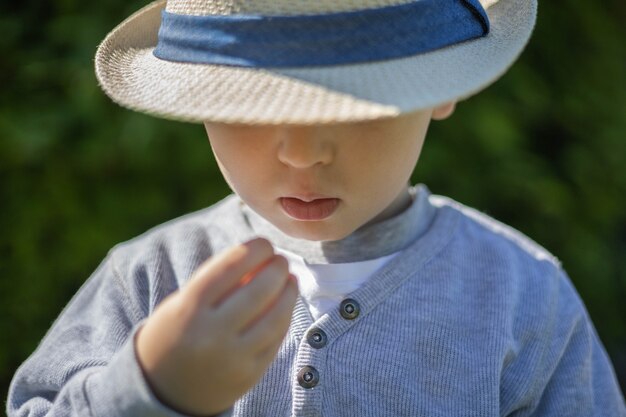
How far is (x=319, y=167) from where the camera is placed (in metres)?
1.27

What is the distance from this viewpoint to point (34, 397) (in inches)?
59.5

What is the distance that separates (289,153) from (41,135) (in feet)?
4.28

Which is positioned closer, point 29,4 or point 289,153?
point 289,153

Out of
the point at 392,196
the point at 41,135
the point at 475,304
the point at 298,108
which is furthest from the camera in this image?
the point at 41,135

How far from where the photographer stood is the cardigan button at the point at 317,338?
1.44 metres

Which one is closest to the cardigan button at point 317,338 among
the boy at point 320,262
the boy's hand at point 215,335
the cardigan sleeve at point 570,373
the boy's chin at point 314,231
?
the boy at point 320,262

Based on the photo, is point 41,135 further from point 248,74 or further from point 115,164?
point 248,74

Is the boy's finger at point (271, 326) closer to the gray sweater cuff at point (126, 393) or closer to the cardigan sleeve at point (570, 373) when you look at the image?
the gray sweater cuff at point (126, 393)

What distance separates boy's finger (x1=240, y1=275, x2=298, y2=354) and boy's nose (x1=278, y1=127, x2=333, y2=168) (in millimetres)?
166

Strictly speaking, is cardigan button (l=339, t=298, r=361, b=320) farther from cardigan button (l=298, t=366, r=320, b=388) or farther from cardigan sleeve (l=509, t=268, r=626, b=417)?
cardigan sleeve (l=509, t=268, r=626, b=417)

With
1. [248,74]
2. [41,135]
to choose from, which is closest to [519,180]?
[41,135]

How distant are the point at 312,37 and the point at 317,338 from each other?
1.58 feet

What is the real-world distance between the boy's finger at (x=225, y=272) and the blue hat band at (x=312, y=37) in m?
0.23

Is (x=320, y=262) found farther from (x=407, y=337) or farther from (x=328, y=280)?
(x=407, y=337)
